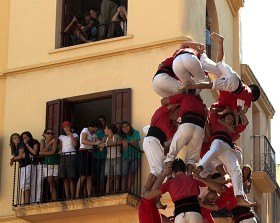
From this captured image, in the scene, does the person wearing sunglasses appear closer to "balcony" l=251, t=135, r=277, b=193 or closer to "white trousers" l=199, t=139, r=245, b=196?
"balcony" l=251, t=135, r=277, b=193

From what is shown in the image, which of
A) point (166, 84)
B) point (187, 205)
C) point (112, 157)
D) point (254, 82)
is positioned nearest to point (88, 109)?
point (112, 157)

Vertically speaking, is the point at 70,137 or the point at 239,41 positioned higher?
the point at 239,41

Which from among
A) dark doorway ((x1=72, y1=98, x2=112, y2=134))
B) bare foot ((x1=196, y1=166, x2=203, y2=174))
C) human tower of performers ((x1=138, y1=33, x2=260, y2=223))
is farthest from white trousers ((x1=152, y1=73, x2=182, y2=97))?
dark doorway ((x1=72, y1=98, x2=112, y2=134))

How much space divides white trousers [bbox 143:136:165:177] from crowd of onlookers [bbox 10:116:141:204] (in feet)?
17.2

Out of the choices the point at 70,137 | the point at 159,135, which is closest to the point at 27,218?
the point at 70,137

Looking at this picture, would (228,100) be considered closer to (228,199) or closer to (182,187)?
(228,199)

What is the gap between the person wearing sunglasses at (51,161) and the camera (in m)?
23.2

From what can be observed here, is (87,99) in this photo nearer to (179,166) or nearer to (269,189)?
(269,189)

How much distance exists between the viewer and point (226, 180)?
674 inches

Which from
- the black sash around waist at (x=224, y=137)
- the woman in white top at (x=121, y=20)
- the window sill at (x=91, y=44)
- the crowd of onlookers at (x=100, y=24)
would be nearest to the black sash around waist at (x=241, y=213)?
the black sash around waist at (x=224, y=137)

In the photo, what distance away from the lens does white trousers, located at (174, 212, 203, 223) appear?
16.1 meters

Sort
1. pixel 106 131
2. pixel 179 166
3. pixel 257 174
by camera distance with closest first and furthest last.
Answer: pixel 179 166 → pixel 106 131 → pixel 257 174

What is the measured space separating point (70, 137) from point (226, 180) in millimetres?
6978

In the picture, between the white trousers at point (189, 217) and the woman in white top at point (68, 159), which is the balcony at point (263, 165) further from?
the white trousers at point (189, 217)
